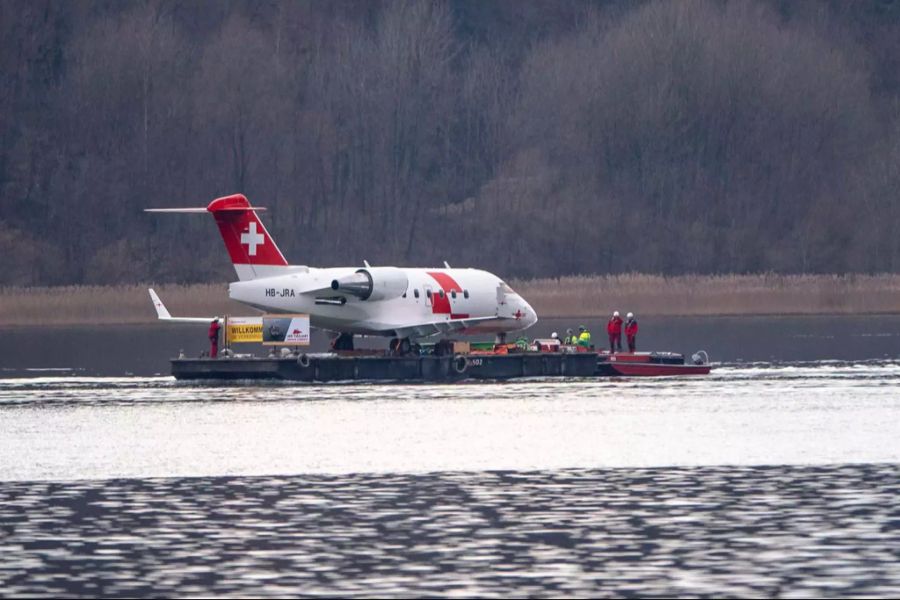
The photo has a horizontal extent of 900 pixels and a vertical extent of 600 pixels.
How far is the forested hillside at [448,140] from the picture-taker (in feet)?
405

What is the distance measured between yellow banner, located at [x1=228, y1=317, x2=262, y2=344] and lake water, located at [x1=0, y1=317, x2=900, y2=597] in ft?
6.74

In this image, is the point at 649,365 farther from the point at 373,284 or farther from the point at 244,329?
the point at 244,329

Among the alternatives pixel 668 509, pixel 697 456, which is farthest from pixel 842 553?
pixel 697 456

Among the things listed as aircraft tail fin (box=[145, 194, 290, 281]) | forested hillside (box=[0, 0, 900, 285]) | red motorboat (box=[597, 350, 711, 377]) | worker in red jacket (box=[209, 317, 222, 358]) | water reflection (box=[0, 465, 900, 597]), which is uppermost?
forested hillside (box=[0, 0, 900, 285])

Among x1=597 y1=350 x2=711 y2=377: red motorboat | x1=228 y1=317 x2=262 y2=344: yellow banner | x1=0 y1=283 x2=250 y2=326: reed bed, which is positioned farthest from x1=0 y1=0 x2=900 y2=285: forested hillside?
x1=228 y1=317 x2=262 y2=344: yellow banner

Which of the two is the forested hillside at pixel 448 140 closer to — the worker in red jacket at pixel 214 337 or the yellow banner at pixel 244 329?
the worker in red jacket at pixel 214 337

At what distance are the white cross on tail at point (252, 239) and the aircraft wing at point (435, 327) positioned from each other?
18.5 feet

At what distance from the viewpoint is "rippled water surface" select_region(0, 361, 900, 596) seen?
2377 centimetres

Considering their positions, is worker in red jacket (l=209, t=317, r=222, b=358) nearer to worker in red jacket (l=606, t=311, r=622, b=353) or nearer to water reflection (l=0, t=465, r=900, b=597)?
worker in red jacket (l=606, t=311, r=622, b=353)

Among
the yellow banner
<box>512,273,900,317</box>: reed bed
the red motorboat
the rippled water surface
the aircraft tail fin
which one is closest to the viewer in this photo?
the rippled water surface

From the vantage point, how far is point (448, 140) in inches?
5468

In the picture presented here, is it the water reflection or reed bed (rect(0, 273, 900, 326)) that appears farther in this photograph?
reed bed (rect(0, 273, 900, 326))

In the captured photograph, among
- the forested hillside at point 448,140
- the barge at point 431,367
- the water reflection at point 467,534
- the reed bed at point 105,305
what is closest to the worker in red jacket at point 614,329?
the barge at point 431,367

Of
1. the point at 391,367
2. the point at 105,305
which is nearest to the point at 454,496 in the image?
the point at 391,367
